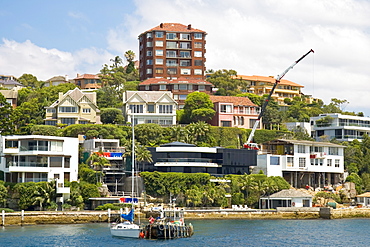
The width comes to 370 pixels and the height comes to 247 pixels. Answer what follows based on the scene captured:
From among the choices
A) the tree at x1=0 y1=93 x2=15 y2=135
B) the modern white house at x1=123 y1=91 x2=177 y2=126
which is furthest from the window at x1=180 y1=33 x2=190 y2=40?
the tree at x1=0 y1=93 x2=15 y2=135

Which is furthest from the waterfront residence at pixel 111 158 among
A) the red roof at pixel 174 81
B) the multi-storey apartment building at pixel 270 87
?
the multi-storey apartment building at pixel 270 87

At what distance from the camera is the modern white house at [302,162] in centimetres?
11438

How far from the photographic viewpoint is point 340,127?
144250 mm

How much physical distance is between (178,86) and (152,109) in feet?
56.6

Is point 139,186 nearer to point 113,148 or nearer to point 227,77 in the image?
point 113,148

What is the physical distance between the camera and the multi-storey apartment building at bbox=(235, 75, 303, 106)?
179 meters

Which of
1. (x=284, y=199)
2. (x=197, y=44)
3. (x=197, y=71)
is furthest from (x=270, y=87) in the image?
(x=284, y=199)

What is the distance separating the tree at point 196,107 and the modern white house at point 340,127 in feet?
90.5

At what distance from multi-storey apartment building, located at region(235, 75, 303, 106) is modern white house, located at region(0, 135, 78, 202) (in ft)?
289

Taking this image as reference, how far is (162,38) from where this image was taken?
159000 millimetres

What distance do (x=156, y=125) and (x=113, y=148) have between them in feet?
39.5

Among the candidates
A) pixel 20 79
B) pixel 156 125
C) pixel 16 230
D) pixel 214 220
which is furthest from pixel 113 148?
pixel 20 79

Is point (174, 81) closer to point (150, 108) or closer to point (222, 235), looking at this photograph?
point (150, 108)

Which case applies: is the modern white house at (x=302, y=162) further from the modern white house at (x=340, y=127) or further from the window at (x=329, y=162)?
the modern white house at (x=340, y=127)
